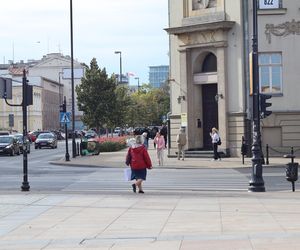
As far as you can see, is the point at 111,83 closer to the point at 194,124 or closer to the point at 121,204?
the point at 194,124

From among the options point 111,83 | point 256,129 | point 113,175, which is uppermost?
point 111,83

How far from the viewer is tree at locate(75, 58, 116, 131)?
57844mm

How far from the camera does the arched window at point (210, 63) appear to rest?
38588 millimetres

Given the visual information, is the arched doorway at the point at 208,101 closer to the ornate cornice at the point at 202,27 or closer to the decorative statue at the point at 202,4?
the ornate cornice at the point at 202,27

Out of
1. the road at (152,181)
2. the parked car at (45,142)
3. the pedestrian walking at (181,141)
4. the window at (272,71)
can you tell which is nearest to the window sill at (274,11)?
the window at (272,71)

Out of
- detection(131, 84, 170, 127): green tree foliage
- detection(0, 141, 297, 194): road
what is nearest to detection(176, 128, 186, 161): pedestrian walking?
detection(0, 141, 297, 194): road

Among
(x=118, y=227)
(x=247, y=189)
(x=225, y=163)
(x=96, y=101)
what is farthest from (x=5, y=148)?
(x=118, y=227)

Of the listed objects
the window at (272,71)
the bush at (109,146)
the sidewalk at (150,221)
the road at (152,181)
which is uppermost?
the window at (272,71)

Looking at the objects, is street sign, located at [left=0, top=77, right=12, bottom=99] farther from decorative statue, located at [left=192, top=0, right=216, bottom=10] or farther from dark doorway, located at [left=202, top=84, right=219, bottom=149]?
dark doorway, located at [left=202, top=84, right=219, bottom=149]

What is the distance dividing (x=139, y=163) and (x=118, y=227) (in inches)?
263

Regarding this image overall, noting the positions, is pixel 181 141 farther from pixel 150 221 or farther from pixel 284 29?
pixel 150 221

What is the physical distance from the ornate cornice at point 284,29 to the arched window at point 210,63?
3.60 metres

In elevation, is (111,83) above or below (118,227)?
above

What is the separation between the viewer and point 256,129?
1908cm
